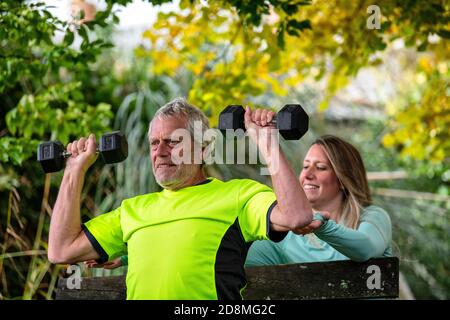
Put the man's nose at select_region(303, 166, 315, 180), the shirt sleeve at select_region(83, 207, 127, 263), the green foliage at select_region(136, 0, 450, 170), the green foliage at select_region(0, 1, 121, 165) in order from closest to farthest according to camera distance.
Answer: the shirt sleeve at select_region(83, 207, 127, 263), the man's nose at select_region(303, 166, 315, 180), the green foliage at select_region(0, 1, 121, 165), the green foliage at select_region(136, 0, 450, 170)

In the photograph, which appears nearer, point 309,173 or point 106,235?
point 106,235

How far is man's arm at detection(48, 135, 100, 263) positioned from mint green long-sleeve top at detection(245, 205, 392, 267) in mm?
918

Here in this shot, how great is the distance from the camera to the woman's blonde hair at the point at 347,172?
13.1 ft

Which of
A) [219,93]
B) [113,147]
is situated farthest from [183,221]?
[219,93]

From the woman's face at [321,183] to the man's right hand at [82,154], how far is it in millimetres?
1225

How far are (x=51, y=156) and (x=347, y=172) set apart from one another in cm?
155

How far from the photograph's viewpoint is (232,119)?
9.41 ft

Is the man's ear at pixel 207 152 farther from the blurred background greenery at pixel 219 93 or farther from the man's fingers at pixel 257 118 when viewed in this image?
the blurred background greenery at pixel 219 93

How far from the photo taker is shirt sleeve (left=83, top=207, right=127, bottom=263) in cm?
312

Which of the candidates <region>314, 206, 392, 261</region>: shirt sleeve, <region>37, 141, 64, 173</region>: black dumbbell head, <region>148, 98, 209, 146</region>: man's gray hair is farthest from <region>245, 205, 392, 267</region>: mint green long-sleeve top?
<region>37, 141, 64, 173</region>: black dumbbell head

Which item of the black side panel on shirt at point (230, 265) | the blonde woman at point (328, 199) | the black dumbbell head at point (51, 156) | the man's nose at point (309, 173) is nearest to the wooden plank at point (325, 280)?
the blonde woman at point (328, 199)

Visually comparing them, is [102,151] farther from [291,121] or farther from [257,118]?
[291,121]

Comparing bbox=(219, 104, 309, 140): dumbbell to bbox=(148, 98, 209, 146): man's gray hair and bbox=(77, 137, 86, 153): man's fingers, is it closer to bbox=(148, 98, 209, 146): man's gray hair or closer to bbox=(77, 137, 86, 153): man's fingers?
bbox=(148, 98, 209, 146): man's gray hair
